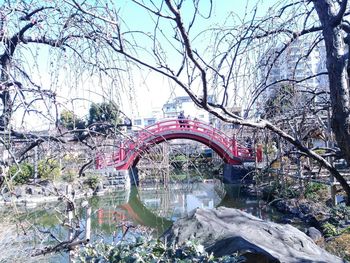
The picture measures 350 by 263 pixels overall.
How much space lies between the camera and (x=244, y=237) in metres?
2.91

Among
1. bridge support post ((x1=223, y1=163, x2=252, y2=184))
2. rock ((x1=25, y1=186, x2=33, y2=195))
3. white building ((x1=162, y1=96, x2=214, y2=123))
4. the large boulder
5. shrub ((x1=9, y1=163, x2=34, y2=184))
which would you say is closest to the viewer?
shrub ((x1=9, y1=163, x2=34, y2=184))

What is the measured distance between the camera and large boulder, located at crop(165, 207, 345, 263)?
2.76 m

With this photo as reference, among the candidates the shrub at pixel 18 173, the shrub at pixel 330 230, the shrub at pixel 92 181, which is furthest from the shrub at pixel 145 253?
the shrub at pixel 92 181

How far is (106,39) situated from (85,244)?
154 centimetres

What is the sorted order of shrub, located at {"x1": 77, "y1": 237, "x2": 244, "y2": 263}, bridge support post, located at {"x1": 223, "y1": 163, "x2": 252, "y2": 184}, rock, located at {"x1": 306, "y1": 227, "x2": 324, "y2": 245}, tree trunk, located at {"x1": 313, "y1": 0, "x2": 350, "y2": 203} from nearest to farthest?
1. tree trunk, located at {"x1": 313, "y1": 0, "x2": 350, "y2": 203}
2. shrub, located at {"x1": 77, "y1": 237, "x2": 244, "y2": 263}
3. rock, located at {"x1": 306, "y1": 227, "x2": 324, "y2": 245}
4. bridge support post, located at {"x1": 223, "y1": 163, "x2": 252, "y2": 184}

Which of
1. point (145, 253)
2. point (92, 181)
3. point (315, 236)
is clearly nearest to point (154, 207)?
point (92, 181)

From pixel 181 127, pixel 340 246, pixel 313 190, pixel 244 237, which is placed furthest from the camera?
pixel 313 190

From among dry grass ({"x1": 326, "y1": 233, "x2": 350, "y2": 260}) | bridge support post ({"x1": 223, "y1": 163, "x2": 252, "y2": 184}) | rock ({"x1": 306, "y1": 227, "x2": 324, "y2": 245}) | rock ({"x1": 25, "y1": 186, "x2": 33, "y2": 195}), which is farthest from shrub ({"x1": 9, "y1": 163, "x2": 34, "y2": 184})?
bridge support post ({"x1": 223, "y1": 163, "x2": 252, "y2": 184})

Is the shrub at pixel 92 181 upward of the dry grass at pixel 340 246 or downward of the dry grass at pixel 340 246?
upward

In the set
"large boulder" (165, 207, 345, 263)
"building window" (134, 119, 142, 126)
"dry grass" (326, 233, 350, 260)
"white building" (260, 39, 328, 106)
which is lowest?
"dry grass" (326, 233, 350, 260)

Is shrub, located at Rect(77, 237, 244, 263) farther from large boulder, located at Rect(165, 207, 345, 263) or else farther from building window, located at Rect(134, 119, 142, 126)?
building window, located at Rect(134, 119, 142, 126)

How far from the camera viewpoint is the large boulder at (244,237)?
2.76 meters

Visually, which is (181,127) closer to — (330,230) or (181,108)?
(181,108)

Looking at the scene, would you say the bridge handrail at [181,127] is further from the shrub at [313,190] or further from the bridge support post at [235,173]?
the bridge support post at [235,173]
